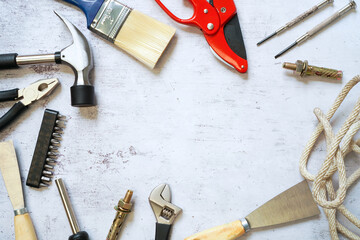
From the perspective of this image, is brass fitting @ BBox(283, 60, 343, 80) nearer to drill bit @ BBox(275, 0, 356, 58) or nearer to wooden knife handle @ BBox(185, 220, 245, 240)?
drill bit @ BBox(275, 0, 356, 58)

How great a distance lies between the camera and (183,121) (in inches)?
43.9

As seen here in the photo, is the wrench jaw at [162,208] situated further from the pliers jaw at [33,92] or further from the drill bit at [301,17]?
the drill bit at [301,17]

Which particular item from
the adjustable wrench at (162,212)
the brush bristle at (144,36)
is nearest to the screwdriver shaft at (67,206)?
the adjustable wrench at (162,212)

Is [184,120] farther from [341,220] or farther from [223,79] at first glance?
[341,220]

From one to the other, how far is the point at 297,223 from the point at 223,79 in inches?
20.1

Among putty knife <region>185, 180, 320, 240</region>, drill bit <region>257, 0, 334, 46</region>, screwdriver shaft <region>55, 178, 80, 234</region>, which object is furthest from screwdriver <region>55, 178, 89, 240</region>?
drill bit <region>257, 0, 334, 46</region>

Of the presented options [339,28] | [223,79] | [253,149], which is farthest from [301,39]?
[253,149]

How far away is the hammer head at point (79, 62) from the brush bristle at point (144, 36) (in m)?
0.11

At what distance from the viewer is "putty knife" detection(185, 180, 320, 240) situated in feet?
3.42

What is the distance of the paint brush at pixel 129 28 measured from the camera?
1.09 m

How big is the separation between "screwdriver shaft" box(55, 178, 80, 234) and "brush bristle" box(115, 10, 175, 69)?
0.46 meters

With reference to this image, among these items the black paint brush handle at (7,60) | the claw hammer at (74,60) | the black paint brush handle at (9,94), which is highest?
the claw hammer at (74,60)

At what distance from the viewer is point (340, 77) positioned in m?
1.09

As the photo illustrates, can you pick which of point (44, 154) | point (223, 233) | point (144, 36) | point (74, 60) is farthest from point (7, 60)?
point (223, 233)
